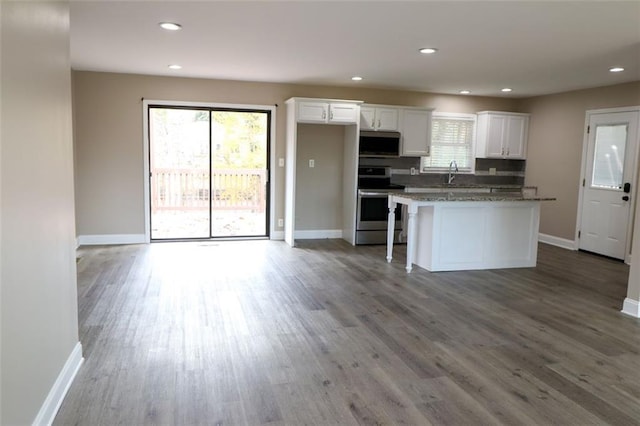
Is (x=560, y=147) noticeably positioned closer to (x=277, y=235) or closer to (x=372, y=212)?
(x=372, y=212)

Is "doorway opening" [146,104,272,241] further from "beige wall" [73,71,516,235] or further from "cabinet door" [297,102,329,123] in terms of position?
"cabinet door" [297,102,329,123]

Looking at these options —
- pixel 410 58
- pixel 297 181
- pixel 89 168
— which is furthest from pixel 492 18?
pixel 89 168

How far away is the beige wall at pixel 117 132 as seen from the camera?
639 cm

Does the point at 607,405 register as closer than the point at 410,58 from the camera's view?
Yes

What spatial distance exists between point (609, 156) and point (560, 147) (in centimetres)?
91

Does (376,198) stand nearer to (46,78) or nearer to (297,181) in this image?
(297,181)

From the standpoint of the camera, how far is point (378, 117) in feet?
23.5

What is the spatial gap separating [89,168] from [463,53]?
509 cm

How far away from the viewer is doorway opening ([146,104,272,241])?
6855mm

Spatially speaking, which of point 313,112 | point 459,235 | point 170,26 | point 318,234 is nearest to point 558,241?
point 459,235

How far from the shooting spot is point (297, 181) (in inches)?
290

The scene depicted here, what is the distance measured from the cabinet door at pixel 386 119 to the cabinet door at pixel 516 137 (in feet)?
7.01

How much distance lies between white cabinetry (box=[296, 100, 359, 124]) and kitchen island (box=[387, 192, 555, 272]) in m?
1.68

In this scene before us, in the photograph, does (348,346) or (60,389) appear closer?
(60,389)
